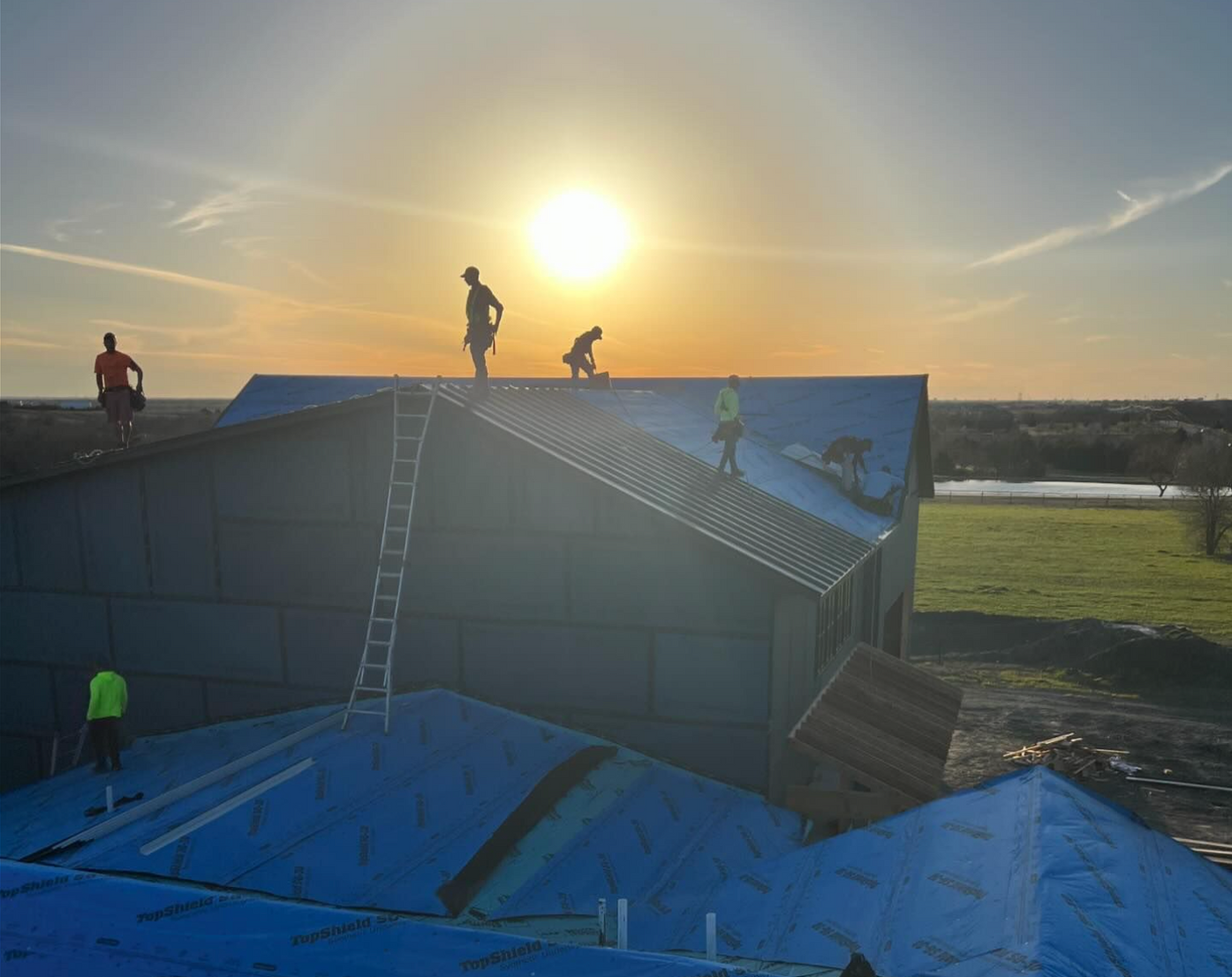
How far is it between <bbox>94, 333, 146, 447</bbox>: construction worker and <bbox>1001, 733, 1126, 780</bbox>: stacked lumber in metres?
22.6

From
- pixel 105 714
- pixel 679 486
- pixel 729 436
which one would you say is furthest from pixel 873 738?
pixel 105 714

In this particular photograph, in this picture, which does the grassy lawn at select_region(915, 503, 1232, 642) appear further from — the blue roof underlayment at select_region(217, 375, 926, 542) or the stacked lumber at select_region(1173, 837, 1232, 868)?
the stacked lumber at select_region(1173, 837, 1232, 868)

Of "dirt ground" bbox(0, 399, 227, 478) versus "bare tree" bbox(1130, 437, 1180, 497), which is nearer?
"dirt ground" bbox(0, 399, 227, 478)

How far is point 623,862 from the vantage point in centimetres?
1071

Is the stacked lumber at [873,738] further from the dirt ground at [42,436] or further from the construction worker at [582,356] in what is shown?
the dirt ground at [42,436]

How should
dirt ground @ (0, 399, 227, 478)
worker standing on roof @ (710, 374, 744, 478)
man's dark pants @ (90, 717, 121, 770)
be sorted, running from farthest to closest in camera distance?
1. dirt ground @ (0, 399, 227, 478)
2. worker standing on roof @ (710, 374, 744, 478)
3. man's dark pants @ (90, 717, 121, 770)

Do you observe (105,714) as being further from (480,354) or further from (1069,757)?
(1069,757)

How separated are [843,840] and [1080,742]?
16.9m

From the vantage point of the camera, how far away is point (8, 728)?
1727 cm

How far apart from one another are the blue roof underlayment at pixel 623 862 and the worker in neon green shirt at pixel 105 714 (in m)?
0.44

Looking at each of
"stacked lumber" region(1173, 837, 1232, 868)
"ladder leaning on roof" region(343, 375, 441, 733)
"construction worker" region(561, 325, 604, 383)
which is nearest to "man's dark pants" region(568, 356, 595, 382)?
"construction worker" region(561, 325, 604, 383)

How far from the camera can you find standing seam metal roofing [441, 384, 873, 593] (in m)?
13.2

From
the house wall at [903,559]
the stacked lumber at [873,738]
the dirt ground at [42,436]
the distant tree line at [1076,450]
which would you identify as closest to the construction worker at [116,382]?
the stacked lumber at [873,738]

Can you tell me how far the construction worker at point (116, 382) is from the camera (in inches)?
634
